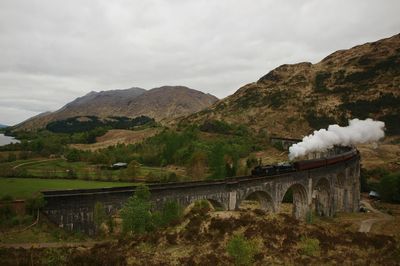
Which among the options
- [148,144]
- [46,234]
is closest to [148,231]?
[46,234]

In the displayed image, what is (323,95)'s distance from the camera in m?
155

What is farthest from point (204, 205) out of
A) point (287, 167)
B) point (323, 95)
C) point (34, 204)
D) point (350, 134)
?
point (323, 95)

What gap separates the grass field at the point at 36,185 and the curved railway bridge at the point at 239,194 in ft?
82.8

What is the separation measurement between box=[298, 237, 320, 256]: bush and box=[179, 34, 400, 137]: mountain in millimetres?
110154

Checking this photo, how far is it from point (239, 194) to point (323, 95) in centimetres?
13156

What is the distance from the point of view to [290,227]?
95.8ft

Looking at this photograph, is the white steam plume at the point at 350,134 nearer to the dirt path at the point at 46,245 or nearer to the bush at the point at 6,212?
the dirt path at the point at 46,245

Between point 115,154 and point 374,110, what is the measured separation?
9446 centimetres

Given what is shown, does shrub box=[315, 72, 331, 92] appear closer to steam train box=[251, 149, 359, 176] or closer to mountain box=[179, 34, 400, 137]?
mountain box=[179, 34, 400, 137]

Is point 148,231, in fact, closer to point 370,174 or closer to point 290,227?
point 290,227

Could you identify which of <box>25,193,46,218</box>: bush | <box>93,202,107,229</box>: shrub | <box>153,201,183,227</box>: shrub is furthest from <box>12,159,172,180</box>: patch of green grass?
<box>25,193,46,218</box>: bush

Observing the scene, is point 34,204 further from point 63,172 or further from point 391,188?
point 391,188

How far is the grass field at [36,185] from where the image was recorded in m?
51.0

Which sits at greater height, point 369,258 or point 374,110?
point 374,110
